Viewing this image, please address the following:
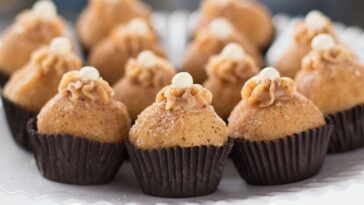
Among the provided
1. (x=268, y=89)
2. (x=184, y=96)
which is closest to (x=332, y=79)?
(x=268, y=89)

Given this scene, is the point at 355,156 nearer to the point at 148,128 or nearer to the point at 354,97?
the point at 354,97

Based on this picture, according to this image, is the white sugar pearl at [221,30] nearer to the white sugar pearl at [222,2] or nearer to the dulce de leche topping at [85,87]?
the white sugar pearl at [222,2]

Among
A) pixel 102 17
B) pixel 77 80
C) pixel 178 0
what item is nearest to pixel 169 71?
pixel 77 80

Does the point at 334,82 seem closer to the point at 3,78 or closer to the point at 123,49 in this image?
the point at 123,49

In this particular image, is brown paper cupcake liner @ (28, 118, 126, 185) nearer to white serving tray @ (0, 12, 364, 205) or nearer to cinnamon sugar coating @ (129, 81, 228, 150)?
white serving tray @ (0, 12, 364, 205)

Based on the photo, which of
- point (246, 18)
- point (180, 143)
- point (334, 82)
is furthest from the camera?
point (246, 18)
